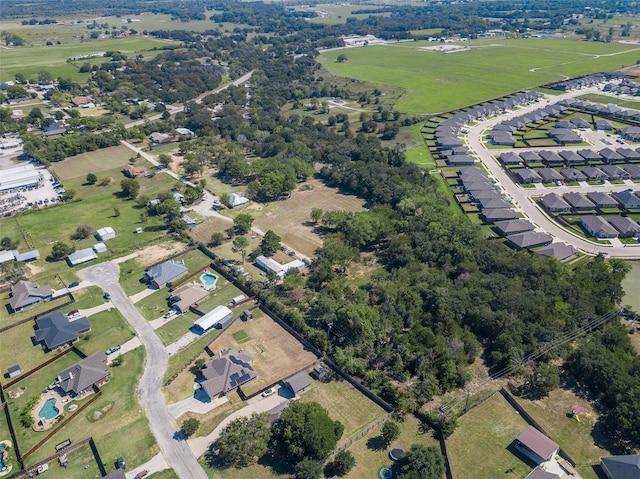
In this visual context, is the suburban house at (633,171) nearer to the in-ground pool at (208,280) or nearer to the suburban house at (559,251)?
the suburban house at (559,251)

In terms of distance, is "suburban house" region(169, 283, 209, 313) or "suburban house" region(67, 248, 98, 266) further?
"suburban house" region(67, 248, 98, 266)

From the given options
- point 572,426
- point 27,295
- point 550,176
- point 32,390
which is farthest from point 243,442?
point 550,176

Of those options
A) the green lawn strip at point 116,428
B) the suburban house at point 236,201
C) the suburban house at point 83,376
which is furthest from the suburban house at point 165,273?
the suburban house at point 236,201

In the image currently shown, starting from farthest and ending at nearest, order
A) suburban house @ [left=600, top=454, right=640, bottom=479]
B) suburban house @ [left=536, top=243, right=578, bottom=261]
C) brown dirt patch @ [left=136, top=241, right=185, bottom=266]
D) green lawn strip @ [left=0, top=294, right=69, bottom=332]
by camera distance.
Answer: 1. brown dirt patch @ [left=136, top=241, right=185, bottom=266]
2. suburban house @ [left=536, top=243, right=578, bottom=261]
3. green lawn strip @ [left=0, top=294, right=69, bottom=332]
4. suburban house @ [left=600, top=454, right=640, bottom=479]

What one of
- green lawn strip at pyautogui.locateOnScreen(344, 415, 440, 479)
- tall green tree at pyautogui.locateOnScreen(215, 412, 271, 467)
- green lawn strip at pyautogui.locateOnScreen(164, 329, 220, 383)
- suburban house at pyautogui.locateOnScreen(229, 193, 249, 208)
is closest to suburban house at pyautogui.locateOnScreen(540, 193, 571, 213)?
green lawn strip at pyautogui.locateOnScreen(344, 415, 440, 479)

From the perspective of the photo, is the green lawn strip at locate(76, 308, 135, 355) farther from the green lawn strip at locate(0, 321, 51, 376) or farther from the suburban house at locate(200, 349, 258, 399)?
the suburban house at locate(200, 349, 258, 399)

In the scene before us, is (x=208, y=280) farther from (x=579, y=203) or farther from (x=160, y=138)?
(x=579, y=203)

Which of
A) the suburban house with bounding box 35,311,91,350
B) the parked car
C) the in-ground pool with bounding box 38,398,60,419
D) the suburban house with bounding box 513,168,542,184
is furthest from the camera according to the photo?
the suburban house with bounding box 513,168,542,184
